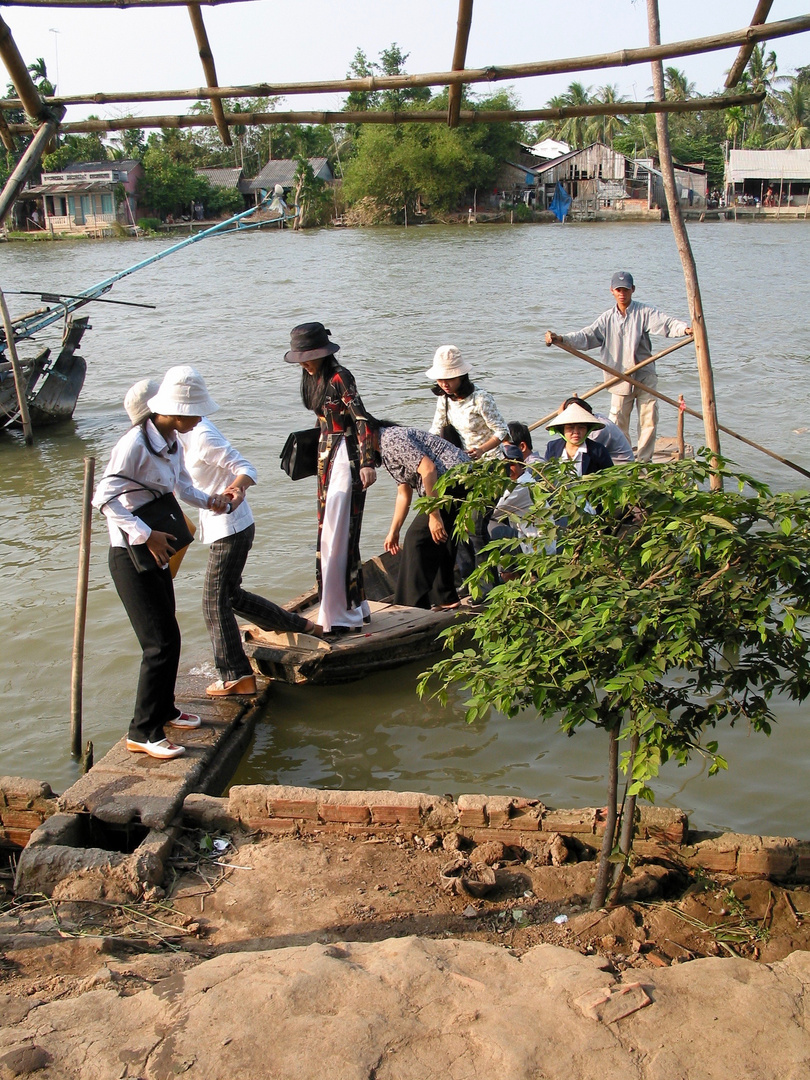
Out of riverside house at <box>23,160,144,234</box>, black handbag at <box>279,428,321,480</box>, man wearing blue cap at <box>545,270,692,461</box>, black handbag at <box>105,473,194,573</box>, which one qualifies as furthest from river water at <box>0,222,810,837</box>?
riverside house at <box>23,160,144,234</box>

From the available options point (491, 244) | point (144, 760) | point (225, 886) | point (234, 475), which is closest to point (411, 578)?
point (234, 475)

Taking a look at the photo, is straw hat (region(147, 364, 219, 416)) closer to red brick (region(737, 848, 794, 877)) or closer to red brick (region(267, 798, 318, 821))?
red brick (region(267, 798, 318, 821))

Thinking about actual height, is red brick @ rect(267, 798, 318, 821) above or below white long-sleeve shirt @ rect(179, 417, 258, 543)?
below

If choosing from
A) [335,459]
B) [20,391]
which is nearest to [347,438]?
[335,459]

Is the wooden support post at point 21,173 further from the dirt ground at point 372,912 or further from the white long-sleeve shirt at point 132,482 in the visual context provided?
the dirt ground at point 372,912

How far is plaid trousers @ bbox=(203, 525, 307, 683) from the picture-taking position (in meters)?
4.68

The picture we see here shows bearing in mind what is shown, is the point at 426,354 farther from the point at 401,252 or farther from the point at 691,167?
the point at 691,167

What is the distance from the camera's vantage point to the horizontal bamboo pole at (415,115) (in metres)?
3.66

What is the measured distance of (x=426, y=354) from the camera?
18.8m

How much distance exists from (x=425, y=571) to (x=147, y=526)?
7.30 ft

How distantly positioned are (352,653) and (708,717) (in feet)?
8.88

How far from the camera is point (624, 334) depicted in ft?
26.6

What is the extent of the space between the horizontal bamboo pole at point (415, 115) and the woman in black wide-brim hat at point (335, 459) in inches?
48.4

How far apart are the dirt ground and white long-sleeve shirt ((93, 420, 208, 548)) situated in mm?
1300
